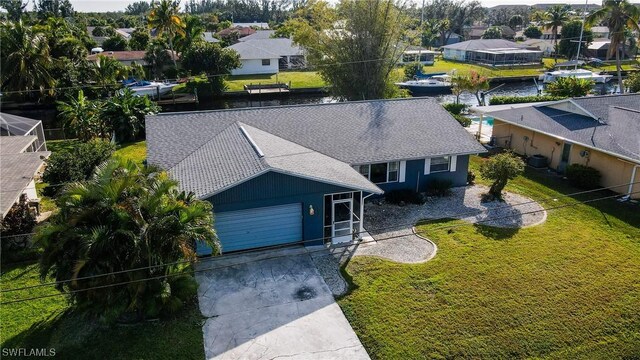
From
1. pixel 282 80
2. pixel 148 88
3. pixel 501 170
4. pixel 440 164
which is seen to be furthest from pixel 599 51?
pixel 148 88

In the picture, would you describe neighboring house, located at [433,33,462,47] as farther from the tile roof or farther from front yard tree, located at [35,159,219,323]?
front yard tree, located at [35,159,219,323]

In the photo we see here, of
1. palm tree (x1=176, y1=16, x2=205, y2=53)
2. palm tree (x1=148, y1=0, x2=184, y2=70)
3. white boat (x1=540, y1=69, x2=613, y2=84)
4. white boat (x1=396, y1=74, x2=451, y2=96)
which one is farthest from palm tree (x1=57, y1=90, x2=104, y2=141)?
white boat (x1=540, y1=69, x2=613, y2=84)

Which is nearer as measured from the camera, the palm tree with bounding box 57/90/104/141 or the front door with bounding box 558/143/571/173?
the front door with bounding box 558/143/571/173

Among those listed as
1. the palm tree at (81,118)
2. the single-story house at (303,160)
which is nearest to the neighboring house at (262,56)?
the palm tree at (81,118)

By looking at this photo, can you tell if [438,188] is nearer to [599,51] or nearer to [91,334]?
[91,334]

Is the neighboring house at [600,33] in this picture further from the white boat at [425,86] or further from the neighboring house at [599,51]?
the white boat at [425,86]

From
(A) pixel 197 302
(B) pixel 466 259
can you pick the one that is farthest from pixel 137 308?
(B) pixel 466 259
